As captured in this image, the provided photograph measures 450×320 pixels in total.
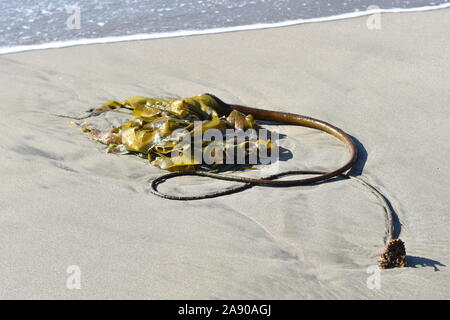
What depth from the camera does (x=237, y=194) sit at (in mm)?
3555

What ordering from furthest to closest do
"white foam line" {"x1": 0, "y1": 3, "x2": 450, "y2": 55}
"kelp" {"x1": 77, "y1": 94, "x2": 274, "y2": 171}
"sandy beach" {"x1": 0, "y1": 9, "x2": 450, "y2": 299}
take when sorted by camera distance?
"white foam line" {"x1": 0, "y1": 3, "x2": 450, "y2": 55}, "kelp" {"x1": 77, "y1": 94, "x2": 274, "y2": 171}, "sandy beach" {"x1": 0, "y1": 9, "x2": 450, "y2": 299}

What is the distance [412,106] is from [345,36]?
5.52ft

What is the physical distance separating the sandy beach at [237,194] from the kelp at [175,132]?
0.11m

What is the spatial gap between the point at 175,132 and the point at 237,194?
77 cm

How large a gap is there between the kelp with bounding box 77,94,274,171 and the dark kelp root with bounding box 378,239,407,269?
50.9 inches

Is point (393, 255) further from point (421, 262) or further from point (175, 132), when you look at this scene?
point (175, 132)

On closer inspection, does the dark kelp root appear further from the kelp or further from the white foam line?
the white foam line

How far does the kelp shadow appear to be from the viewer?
2924mm

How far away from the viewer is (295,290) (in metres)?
2.75

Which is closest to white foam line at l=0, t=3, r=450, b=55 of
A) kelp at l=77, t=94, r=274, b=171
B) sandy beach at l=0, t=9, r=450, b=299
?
sandy beach at l=0, t=9, r=450, b=299

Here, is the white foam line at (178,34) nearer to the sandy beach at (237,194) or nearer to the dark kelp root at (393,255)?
the sandy beach at (237,194)

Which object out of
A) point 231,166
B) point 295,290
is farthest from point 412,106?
point 295,290

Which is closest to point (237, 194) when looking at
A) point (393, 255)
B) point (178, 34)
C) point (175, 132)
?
point (175, 132)
